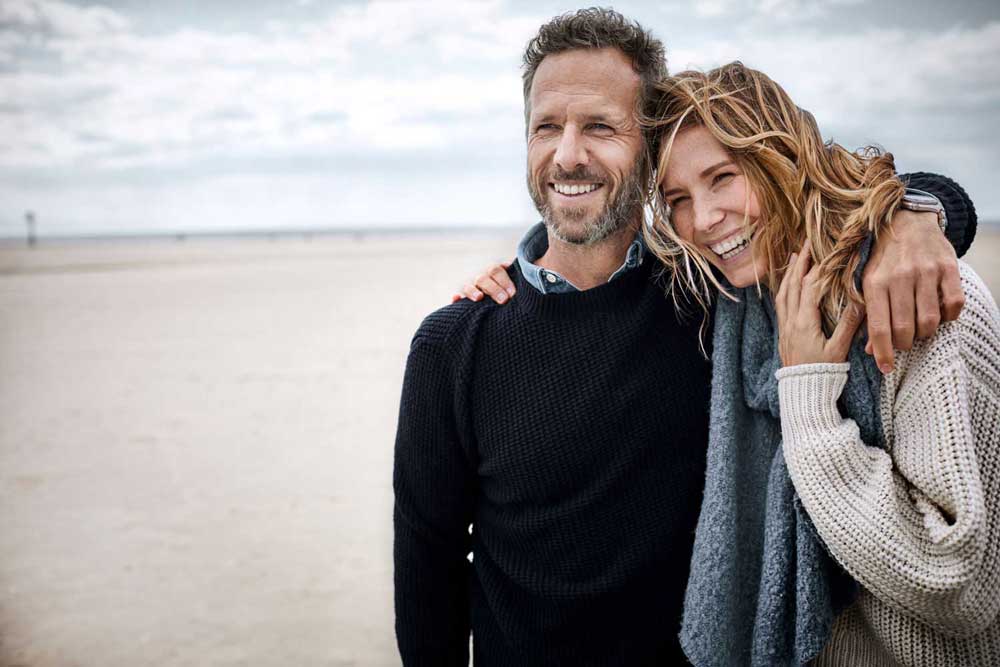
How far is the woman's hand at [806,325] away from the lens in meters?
1.64

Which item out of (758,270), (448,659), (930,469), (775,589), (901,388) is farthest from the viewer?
(448,659)

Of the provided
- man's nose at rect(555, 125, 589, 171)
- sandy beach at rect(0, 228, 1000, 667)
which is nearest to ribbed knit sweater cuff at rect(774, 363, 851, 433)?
man's nose at rect(555, 125, 589, 171)

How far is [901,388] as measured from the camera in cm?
161

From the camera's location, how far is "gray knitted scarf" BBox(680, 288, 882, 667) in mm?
1674

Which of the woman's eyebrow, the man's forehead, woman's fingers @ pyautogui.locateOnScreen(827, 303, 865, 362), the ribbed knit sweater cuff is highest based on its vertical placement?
the man's forehead

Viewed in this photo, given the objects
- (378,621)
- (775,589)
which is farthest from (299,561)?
(775,589)

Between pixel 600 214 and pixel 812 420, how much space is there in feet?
2.83

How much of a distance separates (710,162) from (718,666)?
4.41 ft

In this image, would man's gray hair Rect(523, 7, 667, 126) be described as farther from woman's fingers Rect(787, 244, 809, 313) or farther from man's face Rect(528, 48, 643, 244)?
woman's fingers Rect(787, 244, 809, 313)

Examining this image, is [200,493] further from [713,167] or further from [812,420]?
[812,420]

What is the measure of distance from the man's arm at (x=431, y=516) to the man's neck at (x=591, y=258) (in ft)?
1.56

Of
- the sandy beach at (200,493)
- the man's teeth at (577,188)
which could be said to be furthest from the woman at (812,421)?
the sandy beach at (200,493)

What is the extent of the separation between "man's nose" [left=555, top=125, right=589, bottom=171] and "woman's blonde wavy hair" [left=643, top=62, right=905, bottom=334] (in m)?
0.21

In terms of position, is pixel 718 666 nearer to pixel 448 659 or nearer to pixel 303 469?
pixel 448 659
